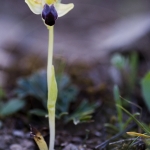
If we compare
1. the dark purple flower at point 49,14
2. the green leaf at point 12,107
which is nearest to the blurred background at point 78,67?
the green leaf at point 12,107

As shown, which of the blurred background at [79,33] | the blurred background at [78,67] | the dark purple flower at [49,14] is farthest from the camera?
the blurred background at [79,33]

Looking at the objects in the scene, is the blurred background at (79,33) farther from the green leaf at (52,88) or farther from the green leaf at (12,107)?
the green leaf at (52,88)

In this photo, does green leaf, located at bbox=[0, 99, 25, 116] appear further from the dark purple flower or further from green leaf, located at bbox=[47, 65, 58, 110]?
the dark purple flower

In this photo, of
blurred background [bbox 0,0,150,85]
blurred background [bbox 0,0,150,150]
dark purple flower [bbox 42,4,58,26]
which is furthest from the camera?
blurred background [bbox 0,0,150,85]

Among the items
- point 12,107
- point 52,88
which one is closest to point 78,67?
point 12,107

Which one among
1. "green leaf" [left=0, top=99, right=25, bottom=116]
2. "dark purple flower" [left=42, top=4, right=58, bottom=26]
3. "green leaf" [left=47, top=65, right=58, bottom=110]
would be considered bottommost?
"green leaf" [left=0, top=99, right=25, bottom=116]

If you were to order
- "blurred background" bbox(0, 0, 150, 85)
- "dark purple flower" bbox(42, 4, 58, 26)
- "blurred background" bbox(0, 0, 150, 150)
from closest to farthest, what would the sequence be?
"dark purple flower" bbox(42, 4, 58, 26), "blurred background" bbox(0, 0, 150, 150), "blurred background" bbox(0, 0, 150, 85)

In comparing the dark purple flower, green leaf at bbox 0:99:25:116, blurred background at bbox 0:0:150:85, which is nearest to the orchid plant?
the dark purple flower
